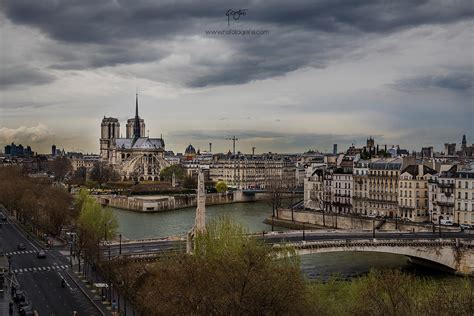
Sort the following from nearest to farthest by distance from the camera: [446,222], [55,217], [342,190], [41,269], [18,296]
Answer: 1. [18,296]
2. [41,269]
3. [55,217]
4. [446,222]
5. [342,190]

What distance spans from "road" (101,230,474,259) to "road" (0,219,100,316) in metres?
3.56

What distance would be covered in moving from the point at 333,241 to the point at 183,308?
23.8 meters

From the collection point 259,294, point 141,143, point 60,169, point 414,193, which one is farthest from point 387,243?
point 141,143

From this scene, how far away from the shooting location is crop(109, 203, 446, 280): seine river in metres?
46.0

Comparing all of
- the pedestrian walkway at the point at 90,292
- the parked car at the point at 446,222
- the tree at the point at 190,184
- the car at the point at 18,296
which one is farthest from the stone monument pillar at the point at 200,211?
the tree at the point at 190,184

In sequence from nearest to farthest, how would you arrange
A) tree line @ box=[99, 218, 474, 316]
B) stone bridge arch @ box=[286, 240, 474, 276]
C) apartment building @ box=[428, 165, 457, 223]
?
tree line @ box=[99, 218, 474, 316]
stone bridge arch @ box=[286, 240, 474, 276]
apartment building @ box=[428, 165, 457, 223]

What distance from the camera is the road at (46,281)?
3341cm

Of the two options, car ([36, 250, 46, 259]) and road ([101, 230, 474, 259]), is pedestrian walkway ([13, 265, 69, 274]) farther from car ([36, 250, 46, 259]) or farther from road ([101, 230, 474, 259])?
car ([36, 250, 46, 259])

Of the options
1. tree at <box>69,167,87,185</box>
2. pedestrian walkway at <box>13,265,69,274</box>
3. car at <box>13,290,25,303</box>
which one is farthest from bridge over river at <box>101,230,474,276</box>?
tree at <box>69,167,87,185</box>

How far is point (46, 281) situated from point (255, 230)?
3459 centimetres

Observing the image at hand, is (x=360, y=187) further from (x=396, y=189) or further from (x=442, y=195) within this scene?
(x=442, y=195)

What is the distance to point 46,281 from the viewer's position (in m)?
39.5

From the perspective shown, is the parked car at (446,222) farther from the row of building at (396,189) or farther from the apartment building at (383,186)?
the apartment building at (383,186)

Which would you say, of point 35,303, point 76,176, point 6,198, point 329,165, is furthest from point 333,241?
point 76,176
